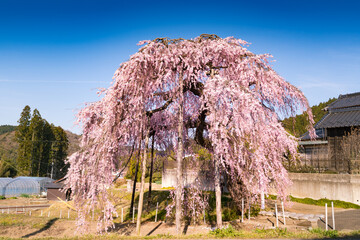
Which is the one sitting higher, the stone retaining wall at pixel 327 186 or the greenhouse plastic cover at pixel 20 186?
the stone retaining wall at pixel 327 186

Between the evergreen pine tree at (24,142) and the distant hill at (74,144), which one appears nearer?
the distant hill at (74,144)

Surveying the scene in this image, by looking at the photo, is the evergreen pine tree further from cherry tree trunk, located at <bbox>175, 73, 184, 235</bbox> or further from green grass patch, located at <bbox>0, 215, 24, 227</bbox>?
cherry tree trunk, located at <bbox>175, 73, 184, 235</bbox>

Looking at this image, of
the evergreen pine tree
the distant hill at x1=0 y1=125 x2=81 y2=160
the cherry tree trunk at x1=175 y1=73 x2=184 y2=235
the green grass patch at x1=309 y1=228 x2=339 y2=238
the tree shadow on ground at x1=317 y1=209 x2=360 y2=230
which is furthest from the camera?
the distant hill at x1=0 y1=125 x2=81 y2=160

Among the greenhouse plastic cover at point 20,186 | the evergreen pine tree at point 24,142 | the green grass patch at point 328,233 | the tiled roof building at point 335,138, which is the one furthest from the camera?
the evergreen pine tree at point 24,142

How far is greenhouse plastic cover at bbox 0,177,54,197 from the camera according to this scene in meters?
46.4

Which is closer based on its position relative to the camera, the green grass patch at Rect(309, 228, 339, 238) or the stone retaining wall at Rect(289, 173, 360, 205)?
the green grass patch at Rect(309, 228, 339, 238)

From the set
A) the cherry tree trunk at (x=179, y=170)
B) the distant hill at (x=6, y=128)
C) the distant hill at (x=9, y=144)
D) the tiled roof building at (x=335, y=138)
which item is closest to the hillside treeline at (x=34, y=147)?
the distant hill at (x=9, y=144)

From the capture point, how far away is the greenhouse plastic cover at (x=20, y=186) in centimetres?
4638

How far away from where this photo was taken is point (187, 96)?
51.3 feet

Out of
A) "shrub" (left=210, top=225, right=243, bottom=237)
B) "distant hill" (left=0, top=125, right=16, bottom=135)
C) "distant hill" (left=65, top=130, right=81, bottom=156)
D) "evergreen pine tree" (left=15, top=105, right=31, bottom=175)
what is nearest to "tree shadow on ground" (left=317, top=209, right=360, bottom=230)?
"shrub" (left=210, top=225, right=243, bottom=237)

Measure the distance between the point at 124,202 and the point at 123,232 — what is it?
517 inches

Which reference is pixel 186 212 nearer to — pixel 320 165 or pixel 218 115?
pixel 218 115

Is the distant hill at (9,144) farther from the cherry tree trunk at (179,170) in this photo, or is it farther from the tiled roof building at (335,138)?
the cherry tree trunk at (179,170)

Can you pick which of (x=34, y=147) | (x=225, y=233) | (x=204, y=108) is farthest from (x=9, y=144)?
(x=225, y=233)
